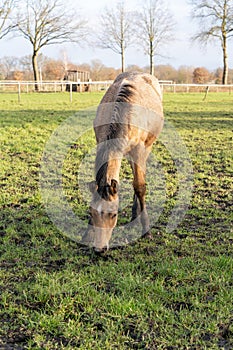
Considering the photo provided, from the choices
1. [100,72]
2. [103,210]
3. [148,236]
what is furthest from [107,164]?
[100,72]

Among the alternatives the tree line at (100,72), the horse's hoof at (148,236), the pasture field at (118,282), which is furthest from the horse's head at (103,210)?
the tree line at (100,72)

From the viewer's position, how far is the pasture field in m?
2.57

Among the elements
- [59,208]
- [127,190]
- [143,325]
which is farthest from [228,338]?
[127,190]

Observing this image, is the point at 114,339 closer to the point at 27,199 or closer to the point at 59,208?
the point at 59,208

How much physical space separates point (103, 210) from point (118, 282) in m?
0.68

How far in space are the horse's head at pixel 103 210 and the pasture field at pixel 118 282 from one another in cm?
29

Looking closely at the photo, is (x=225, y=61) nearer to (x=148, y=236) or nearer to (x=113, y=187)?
(x=148, y=236)

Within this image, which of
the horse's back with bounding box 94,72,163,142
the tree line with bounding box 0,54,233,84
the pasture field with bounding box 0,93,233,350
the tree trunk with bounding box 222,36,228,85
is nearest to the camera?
the pasture field with bounding box 0,93,233,350

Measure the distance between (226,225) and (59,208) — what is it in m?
2.34

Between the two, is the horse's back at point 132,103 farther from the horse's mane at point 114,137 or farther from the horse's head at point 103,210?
the horse's head at point 103,210

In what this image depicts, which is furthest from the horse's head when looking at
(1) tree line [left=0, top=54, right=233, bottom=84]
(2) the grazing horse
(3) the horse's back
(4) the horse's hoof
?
(1) tree line [left=0, top=54, right=233, bottom=84]

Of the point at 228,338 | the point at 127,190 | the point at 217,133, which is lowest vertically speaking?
the point at 228,338

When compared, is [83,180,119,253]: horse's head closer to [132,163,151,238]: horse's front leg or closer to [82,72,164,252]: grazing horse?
[82,72,164,252]: grazing horse

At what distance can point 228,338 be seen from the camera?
254cm
